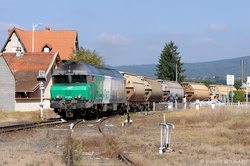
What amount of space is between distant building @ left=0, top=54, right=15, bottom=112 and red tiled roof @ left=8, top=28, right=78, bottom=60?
1196 inches

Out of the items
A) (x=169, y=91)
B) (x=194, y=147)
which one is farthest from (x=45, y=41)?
(x=194, y=147)

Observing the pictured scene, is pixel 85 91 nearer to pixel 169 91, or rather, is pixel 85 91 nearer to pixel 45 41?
pixel 169 91

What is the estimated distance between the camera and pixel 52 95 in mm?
26500

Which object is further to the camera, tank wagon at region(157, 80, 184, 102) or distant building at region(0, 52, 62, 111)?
tank wagon at region(157, 80, 184, 102)

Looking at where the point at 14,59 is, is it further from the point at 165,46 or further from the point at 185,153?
the point at 165,46

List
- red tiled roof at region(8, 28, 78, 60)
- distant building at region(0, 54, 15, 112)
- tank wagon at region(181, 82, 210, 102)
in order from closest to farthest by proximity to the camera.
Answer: distant building at region(0, 54, 15, 112)
tank wagon at region(181, 82, 210, 102)
red tiled roof at region(8, 28, 78, 60)

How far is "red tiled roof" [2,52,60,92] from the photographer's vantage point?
1766 inches

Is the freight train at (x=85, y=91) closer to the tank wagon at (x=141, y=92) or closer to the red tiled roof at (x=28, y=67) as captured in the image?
the tank wagon at (x=141, y=92)

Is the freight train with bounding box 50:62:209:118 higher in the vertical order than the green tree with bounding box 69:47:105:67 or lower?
lower

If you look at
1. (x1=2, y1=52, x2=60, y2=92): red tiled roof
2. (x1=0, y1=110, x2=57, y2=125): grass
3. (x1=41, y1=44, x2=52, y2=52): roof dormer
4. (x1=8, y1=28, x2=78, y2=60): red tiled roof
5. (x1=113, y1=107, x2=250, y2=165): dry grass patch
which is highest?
(x1=8, y1=28, x2=78, y2=60): red tiled roof

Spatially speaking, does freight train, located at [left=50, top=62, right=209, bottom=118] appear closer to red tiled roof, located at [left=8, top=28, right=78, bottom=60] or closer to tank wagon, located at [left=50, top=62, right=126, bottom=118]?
tank wagon, located at [left=50, top=62, right=126, bottom=118]

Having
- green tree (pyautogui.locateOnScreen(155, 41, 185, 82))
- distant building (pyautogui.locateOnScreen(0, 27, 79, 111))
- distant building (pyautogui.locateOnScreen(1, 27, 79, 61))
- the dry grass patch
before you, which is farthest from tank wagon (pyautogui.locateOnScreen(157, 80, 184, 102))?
green tree (pyautogui.locateOnScreen(155, 41, 185, 82))

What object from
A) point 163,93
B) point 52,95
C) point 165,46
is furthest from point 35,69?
point 165,46

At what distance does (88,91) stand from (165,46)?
301 ft
